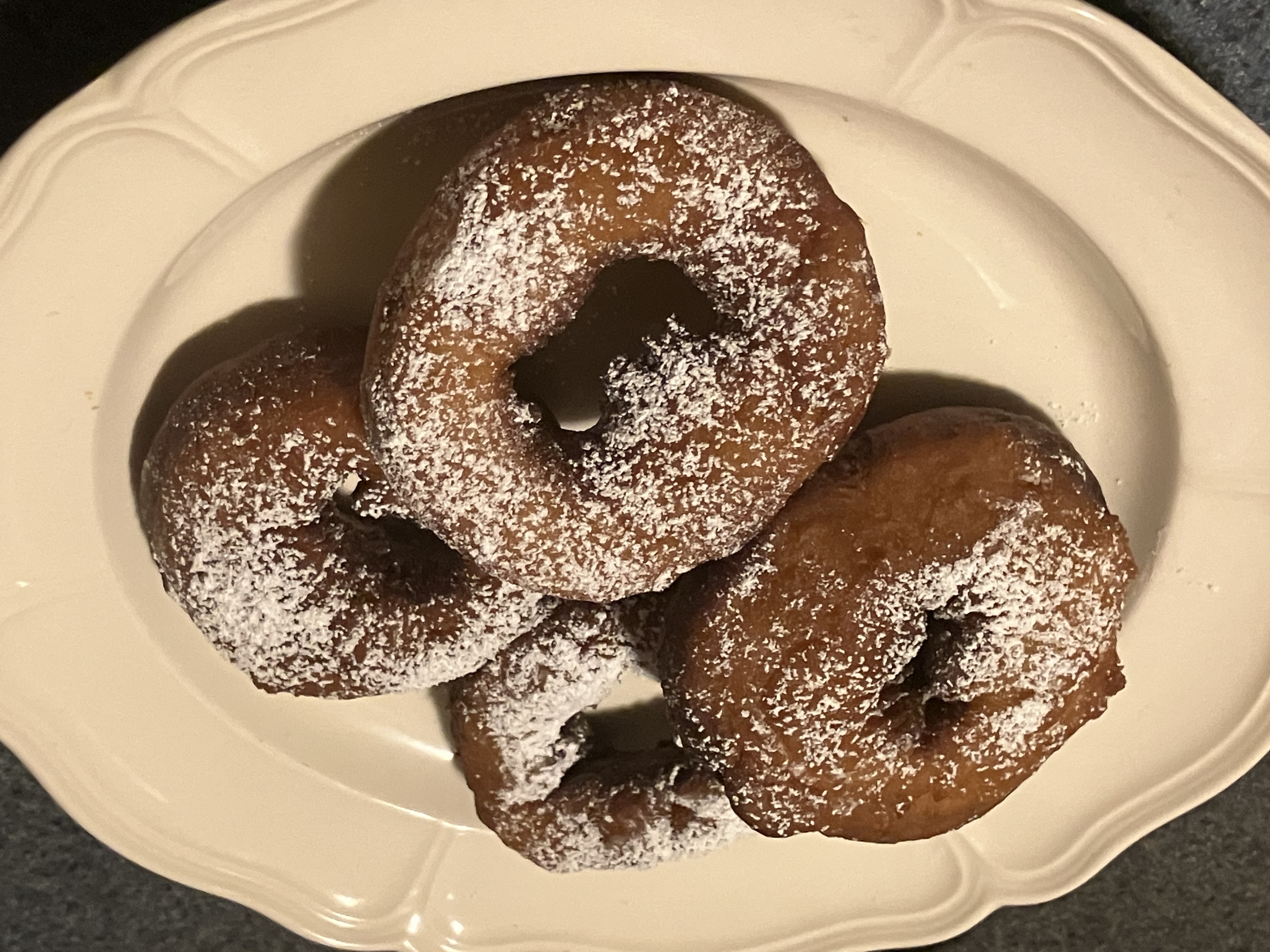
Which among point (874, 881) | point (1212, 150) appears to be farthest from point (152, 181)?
point (874, 881)

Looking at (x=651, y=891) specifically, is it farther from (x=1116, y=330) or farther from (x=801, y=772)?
(x=1116, y=330)

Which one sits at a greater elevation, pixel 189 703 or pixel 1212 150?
pixel 1212 150

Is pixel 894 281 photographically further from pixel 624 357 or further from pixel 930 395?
pixel 624 357

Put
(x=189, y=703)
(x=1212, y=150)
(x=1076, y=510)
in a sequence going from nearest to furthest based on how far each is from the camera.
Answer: (x=1212, y=150) → (x=1076, y=510) → (x=189, y=703)

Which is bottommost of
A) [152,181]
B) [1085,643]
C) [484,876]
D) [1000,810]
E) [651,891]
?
[484,876]

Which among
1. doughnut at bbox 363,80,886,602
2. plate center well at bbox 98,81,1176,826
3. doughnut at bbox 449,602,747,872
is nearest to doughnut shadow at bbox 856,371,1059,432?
plate center well at bbox 98,81,1176,826

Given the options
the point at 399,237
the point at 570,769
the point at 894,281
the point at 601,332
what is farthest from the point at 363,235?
the point at 570,769

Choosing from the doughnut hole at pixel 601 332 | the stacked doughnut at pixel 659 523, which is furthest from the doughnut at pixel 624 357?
the doughnut hole at pixel 601 332
